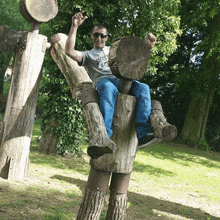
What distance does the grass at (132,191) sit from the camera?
14.6ft

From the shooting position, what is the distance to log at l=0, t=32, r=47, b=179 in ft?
16.6

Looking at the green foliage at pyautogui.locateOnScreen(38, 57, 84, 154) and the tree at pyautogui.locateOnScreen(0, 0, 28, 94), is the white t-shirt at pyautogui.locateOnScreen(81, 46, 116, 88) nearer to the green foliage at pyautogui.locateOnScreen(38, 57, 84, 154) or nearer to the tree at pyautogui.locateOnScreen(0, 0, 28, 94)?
the green foliage at pyautogui.locateOnScreen(38, 57, 84, 154)

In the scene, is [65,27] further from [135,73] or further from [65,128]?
[135,73]

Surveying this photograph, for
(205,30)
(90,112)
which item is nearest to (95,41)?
(90,112)

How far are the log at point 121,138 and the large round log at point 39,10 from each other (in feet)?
9.44

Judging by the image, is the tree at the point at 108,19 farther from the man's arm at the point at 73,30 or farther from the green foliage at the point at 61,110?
the man's arm at the point at 73,30

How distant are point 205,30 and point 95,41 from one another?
13.4 metres

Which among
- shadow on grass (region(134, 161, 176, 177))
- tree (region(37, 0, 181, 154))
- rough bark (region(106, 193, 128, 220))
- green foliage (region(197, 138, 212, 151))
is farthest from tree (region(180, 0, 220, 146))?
rough bark (region(106, 193, 128, 220))

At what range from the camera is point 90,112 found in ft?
8.44

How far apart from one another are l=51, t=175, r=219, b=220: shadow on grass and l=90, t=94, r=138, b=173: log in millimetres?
2269

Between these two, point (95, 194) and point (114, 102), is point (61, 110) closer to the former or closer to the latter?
point (95, 194)

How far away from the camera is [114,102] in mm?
2703

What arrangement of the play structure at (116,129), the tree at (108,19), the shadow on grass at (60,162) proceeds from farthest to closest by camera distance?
the tree at (108,19) → the shadow on grass at (60,162) → the play structure at (116,129)

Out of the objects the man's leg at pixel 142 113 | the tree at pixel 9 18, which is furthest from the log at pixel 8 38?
the tree at pixel 9 18
